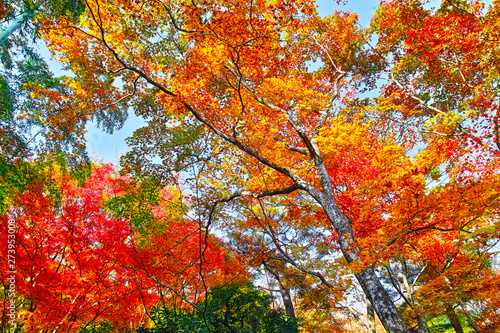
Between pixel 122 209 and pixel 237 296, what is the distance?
4.46m

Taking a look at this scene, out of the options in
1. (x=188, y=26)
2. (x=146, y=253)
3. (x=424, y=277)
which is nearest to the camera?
(x=188, y=26)

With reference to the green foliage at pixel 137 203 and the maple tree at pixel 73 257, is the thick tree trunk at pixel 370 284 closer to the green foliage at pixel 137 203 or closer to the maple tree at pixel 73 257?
the maple tree at pixel 73 257

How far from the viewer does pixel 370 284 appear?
4453 mm

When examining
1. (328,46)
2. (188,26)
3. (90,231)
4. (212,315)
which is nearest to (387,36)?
(328,46)

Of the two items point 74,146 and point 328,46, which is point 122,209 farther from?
point 328,46

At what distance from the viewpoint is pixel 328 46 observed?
406 inches

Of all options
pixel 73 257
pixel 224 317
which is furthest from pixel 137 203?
pixel 224 317

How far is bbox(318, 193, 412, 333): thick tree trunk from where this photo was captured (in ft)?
13.0

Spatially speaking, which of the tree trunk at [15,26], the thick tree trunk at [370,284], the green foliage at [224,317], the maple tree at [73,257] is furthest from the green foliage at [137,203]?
the thick tree trunk at [370,284]

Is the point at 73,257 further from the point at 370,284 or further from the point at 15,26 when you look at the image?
the point at 370,284

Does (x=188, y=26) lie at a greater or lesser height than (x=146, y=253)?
greater

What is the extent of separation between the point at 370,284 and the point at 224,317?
439cm

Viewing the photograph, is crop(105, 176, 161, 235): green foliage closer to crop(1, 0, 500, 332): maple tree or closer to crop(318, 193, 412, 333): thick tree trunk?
crop(1, 0, 500, 332): maple tree

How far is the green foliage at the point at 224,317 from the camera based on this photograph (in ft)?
17.1
